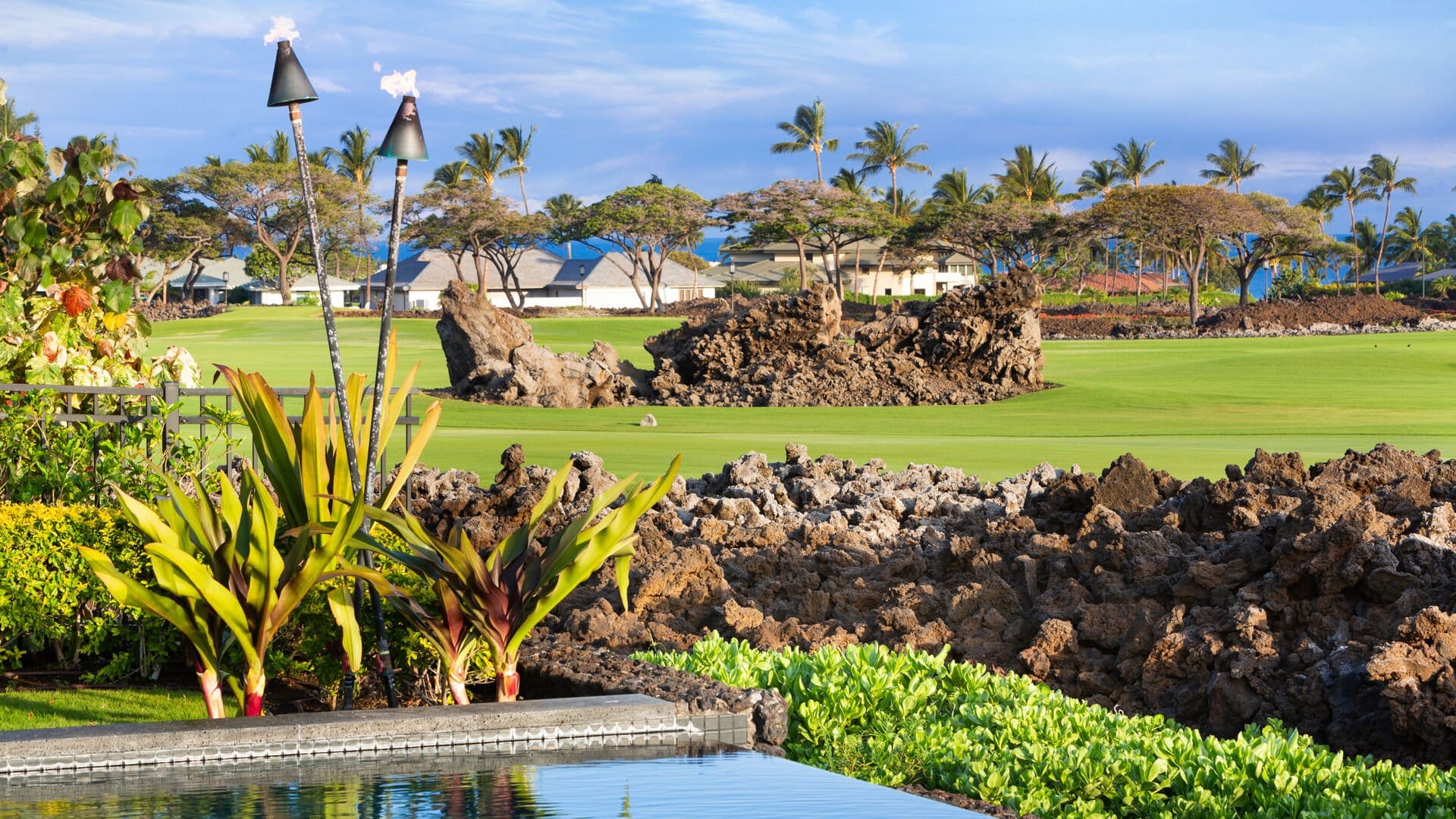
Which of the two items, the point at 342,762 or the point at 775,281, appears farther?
the point at 775,281

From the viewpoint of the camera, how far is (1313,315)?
6075cm

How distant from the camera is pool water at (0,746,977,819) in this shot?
4.21m

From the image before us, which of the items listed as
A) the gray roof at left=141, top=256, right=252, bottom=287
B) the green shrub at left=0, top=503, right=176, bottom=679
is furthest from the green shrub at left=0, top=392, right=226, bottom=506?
the gray roof at left=141, top=256, right=252, bottom=287

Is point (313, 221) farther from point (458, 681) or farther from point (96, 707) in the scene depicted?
point (96, 707)

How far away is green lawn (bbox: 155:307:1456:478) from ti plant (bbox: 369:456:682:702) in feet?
28.0

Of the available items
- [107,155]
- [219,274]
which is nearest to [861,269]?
[219,274]

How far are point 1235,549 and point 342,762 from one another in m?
4.13

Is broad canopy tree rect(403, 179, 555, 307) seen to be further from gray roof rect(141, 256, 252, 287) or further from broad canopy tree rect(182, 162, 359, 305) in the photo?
gray roof rect(141, 256, 252, 287)

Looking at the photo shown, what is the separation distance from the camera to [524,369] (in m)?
25.7

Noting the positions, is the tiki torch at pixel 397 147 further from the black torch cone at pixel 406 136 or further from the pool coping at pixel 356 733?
the pool coping at pixel 356 733

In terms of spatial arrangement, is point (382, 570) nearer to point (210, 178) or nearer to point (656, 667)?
point (656, 667)

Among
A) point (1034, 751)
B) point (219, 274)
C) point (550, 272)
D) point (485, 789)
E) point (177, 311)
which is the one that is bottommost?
point (485, 789)

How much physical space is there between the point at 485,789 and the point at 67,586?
3.51 m

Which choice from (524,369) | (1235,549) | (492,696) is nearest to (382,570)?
(492,696)
